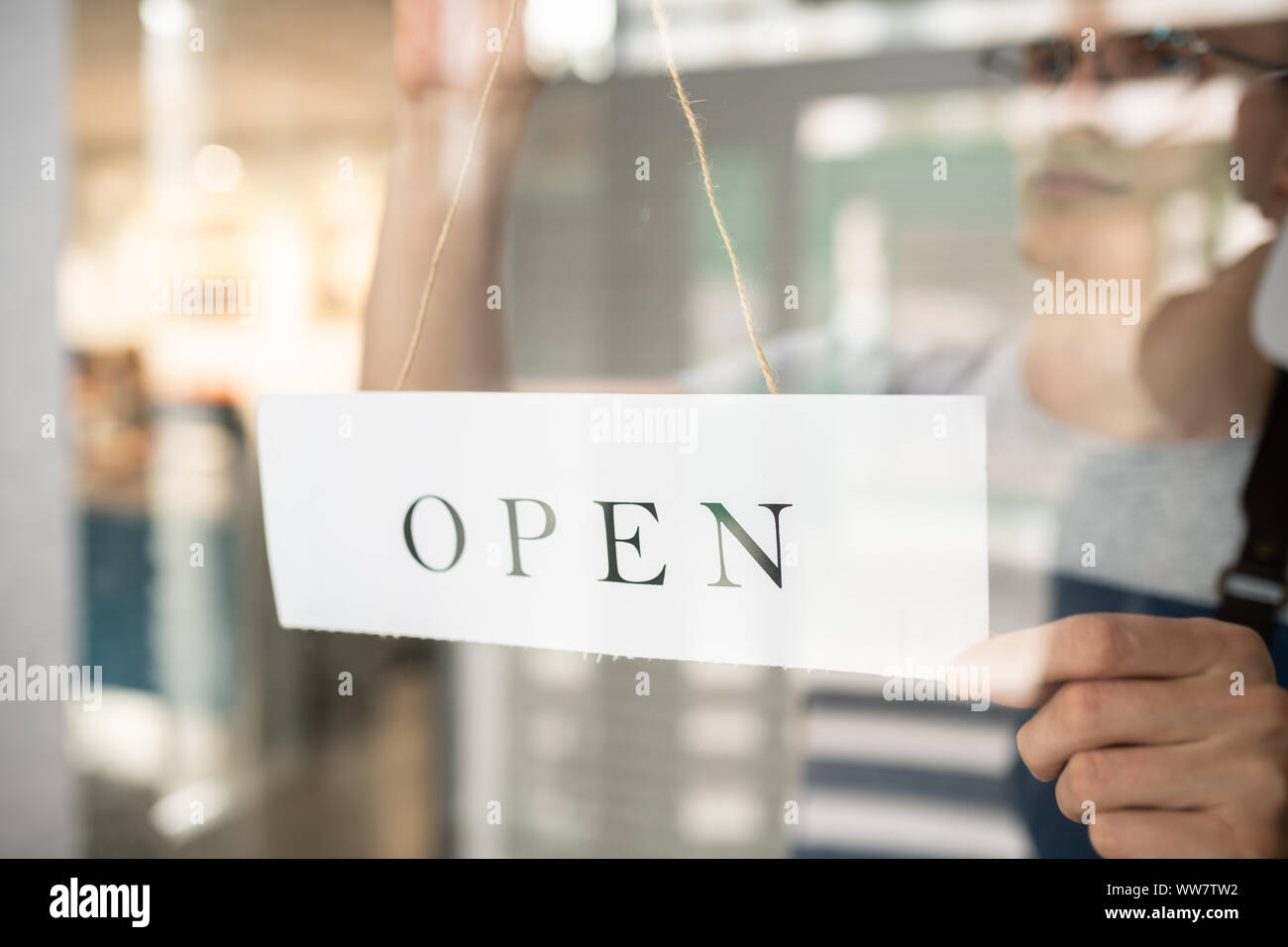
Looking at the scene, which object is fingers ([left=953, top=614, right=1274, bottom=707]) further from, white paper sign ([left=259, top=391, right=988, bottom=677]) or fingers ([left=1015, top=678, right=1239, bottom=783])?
white paper sign ([left=259, top=391, right=988, bottom=677])

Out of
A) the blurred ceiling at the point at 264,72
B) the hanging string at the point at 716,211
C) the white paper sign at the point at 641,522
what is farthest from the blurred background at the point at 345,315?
the white paper sign at the point at 641,522

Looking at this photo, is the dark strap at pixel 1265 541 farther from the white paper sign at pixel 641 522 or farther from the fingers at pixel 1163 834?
the white paper sign at pixel 641 522

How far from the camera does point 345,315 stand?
1.15 metres

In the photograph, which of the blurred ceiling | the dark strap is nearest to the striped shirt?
the dark strap

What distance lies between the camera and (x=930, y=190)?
1469 millimetres

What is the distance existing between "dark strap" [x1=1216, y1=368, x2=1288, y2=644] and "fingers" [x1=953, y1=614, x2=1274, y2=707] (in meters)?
0.05

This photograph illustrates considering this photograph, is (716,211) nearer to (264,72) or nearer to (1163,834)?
(1163,834)

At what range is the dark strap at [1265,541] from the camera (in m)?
0.76

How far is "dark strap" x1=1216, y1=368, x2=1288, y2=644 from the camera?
0.76 metres

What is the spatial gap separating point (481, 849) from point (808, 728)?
942mm

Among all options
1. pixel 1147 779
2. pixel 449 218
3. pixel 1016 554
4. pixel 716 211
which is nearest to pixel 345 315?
pixel 449 218

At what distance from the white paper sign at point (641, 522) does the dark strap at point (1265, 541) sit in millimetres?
399
